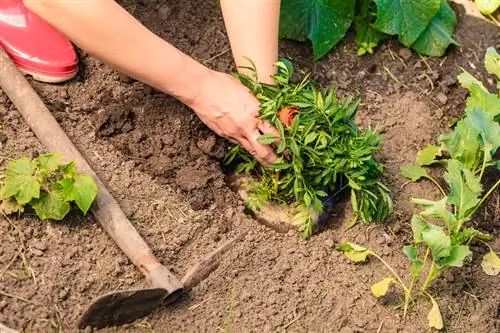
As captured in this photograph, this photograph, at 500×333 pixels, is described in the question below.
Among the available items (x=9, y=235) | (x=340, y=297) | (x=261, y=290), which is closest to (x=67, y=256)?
(x=9, y=235)

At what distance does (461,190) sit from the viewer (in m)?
2.63

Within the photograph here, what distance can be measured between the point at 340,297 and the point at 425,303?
275mm

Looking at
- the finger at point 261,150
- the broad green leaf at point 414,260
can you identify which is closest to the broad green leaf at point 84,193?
the finger at point 261,150

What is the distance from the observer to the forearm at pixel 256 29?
2.65 metres

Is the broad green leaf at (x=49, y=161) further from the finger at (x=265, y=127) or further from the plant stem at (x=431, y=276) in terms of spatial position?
the plant stem at (x=431, y=276)

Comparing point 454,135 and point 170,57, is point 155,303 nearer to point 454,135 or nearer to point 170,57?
point 170,57

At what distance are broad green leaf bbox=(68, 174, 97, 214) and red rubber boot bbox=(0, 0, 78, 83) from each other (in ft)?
1.93

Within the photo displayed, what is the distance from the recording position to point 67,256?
251cm

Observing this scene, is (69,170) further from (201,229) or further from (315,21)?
(315,21)

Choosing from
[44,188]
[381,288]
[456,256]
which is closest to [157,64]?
[44,188]

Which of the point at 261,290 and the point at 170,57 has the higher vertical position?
the point at 170,57

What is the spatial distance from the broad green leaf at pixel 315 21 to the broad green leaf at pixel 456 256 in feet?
3.31

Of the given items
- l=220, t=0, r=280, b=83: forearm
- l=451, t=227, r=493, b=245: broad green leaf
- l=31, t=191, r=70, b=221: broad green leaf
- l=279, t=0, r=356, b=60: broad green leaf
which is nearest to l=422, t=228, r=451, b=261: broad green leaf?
l=451, t=227, r=493, b=245: broad green leaf

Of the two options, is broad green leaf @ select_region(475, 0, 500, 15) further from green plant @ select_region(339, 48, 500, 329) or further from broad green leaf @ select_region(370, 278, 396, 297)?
broad green leaf @ select_region(370, 278, 396, 297)
